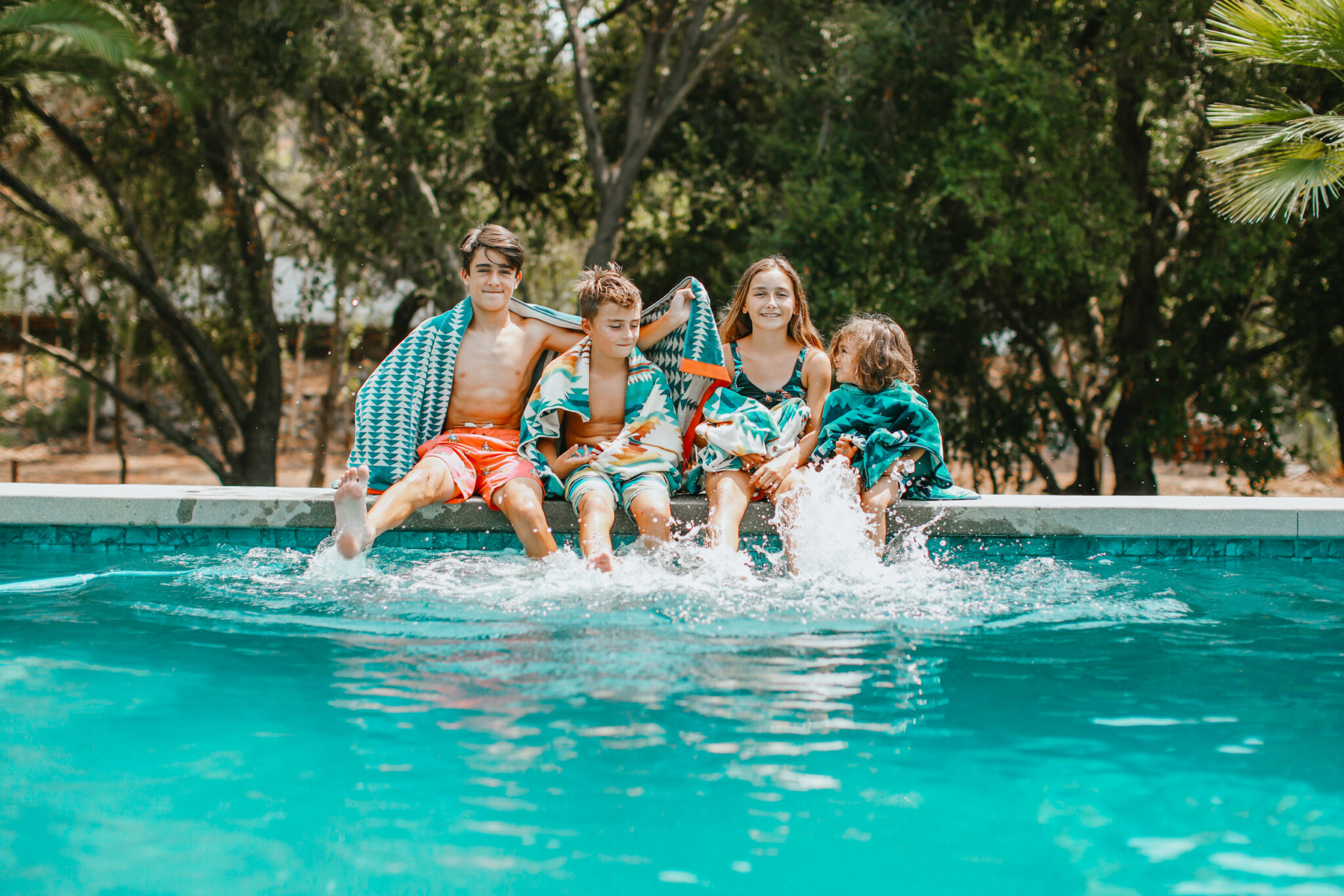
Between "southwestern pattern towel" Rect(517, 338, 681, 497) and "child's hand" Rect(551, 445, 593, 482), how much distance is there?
35 mm

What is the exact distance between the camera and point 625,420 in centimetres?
530

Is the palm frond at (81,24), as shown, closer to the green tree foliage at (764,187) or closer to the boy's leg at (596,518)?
the green tree foliage at (764,187)

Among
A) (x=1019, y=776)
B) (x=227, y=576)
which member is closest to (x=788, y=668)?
(x=1019, y=776)

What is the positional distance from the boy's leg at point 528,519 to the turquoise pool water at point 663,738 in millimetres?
339

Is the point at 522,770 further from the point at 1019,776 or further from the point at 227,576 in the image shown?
the point at 227,576

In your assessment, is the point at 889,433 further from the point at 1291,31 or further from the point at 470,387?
the point at 1291,31

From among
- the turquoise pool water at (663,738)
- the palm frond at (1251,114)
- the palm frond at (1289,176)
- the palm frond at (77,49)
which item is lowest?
the turquoise pool water at (663,738)

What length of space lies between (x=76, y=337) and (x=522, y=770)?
44.0ft

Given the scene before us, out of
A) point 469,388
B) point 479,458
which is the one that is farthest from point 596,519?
point 469,388

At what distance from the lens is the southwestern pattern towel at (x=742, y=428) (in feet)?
16.7

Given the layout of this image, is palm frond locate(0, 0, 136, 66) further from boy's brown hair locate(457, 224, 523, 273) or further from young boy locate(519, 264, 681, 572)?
young boy locate(519, 264, 681, 572)

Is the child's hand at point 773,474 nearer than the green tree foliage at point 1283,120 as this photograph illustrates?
Yes

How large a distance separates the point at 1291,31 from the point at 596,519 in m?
5.72

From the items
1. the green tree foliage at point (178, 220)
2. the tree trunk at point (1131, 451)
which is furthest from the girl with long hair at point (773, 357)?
the tree trunk at point (1131, 451)
